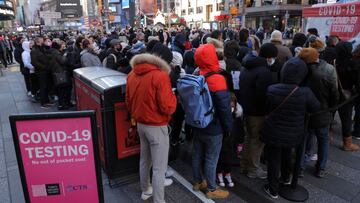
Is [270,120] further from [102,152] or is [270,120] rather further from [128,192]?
[102,152]

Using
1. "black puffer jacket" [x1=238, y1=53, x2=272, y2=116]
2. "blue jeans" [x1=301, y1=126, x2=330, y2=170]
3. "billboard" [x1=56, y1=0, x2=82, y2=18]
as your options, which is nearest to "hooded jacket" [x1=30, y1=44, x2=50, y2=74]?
"black puffer jacket" [x1=238, y1=53, x2=272, y2=116]

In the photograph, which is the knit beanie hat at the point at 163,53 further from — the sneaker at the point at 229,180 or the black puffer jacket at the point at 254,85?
the sneaker at the point at 229,180

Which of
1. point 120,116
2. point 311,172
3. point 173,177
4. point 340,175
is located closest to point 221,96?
point 120,116

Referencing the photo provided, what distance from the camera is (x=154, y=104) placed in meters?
3.19

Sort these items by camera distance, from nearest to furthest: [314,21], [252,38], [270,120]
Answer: [270,120]
[252,38]
[314,21]

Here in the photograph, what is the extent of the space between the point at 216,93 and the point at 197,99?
0.85ft

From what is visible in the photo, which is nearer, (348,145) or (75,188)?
(75,188)

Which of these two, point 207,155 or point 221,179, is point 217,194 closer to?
point 221,179

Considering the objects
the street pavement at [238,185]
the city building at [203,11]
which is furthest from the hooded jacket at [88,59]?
the city building at [203,11]

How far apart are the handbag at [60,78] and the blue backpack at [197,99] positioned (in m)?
5.09

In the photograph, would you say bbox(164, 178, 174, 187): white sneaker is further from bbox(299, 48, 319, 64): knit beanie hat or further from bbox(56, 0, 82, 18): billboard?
bbox(56, 0, 82, 18): billboard

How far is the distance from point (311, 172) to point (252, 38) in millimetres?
2941

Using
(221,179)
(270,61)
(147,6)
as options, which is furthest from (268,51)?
(147,6)

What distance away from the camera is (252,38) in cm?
614
